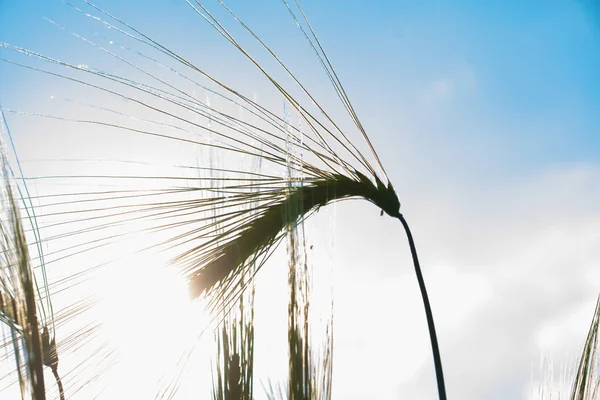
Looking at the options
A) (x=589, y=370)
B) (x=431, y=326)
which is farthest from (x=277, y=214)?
(x=589, y=370)

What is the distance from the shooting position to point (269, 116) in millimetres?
1236

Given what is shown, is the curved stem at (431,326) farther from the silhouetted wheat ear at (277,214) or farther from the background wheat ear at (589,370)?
the background wheat ear at (589,370)

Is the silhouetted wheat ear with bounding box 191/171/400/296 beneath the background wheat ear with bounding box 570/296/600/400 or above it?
above

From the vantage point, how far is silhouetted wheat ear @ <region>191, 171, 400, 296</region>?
4.00ft

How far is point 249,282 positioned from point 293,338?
0.32 meters

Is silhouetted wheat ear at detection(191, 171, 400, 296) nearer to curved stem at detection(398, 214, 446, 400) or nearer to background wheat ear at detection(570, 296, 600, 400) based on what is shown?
curved stem at detection(398, 214, 446, 400)

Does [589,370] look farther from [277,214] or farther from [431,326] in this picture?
[277,214]

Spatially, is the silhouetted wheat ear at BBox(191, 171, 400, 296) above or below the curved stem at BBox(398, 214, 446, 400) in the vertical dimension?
above

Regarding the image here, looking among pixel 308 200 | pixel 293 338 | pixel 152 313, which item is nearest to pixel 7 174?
pixel 152 313

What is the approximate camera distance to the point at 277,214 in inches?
49.8

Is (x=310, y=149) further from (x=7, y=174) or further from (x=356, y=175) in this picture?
(x=7, y=174)

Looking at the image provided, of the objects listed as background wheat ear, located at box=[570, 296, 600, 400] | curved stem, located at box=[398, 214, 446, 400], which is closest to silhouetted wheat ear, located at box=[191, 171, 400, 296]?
curved stem, located at box=[398, 214, 446, 400]

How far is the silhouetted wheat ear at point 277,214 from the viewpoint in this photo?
47.9 inches

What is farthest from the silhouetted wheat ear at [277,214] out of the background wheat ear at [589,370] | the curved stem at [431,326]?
the background wheat ear at [589,370]
